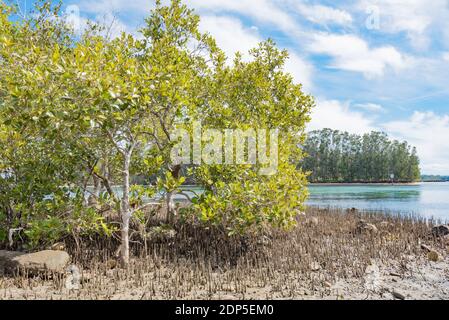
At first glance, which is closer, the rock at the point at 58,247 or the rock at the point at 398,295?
the rock at the point at 398,295

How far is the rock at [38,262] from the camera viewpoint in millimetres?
6105

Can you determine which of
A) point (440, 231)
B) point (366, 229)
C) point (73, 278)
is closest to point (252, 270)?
point (73, 278)

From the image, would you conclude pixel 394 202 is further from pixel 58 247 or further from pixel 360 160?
pixel 360 160

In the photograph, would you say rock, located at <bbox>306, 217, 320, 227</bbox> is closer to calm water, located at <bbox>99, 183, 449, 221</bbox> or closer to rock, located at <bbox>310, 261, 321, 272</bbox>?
calm water, located at <bbox>99, 183, 449, 221</bbox>

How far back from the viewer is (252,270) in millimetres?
6629

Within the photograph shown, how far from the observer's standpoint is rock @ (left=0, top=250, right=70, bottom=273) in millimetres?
6105

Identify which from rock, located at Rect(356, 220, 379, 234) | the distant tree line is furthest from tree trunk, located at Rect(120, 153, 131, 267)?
the distant tree line

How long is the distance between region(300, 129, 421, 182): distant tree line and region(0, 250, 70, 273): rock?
204 ft

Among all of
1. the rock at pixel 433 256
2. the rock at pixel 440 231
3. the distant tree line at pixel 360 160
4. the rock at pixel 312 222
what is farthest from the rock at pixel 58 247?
the distant tree line at pixel 360 160

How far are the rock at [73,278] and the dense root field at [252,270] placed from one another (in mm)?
99

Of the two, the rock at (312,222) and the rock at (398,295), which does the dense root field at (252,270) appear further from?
the rock at (312,222)
